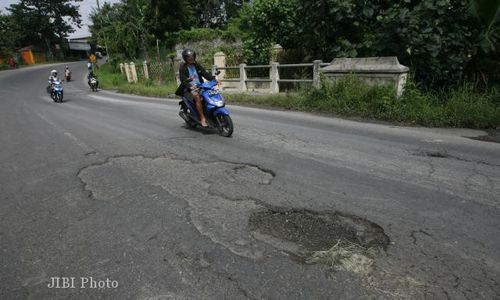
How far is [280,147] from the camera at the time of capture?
5785mm

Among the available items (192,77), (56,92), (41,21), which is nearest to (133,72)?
(56,92)

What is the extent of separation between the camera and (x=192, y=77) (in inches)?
268

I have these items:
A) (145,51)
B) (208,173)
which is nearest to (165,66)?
(145,51)

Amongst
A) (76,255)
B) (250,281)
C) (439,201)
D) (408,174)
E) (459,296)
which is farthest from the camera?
(408,174)

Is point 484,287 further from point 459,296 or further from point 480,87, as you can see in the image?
point 480,87

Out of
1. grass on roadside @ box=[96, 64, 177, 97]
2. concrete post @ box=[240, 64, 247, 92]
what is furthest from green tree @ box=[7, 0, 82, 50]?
concrete post @ box=[240, 64, 247, 92]

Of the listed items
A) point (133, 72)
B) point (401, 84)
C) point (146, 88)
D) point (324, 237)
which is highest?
point (133, 72)

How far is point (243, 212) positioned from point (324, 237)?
2.88 feet

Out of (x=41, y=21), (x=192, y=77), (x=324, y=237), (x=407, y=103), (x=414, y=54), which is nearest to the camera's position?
(x=324, y=237)

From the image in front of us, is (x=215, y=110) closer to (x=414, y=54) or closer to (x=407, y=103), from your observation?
(x=407, y=103)

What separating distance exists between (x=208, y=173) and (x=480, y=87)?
7993 millimetres

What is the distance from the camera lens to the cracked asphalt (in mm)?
2404

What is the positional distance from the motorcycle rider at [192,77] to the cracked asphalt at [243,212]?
776mm

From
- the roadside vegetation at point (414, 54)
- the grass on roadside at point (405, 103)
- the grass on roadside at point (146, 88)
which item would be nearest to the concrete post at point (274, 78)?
the roadside vegetation at point (414, 54)
